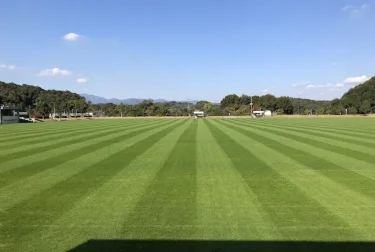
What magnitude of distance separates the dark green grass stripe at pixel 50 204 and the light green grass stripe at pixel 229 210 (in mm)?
2755

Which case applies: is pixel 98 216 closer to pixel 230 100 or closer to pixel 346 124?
pixel 346 124

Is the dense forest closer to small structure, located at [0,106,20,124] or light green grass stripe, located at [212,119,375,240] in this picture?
small structure, located at [0,106,20,124]

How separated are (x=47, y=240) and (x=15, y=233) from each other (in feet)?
2.36

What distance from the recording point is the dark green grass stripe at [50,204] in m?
6.34

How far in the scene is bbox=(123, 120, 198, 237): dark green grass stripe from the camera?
621cm

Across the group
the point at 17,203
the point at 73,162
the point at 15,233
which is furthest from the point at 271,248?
the point at 73,162

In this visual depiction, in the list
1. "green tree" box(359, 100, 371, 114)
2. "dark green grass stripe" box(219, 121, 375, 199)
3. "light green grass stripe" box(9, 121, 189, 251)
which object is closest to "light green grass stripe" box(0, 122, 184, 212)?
"light green grass stripe" box(9, 121, 189, 251)

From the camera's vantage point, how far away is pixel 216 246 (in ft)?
18.0

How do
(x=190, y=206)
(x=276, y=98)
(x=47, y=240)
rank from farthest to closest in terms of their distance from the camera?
(x=276, y=98)
(x=190, y=206)
(x=47, y=240)

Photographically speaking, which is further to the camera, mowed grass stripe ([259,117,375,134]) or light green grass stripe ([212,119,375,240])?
mowed grass stripe ([259,117,375,134])

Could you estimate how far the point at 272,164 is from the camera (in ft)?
42.4

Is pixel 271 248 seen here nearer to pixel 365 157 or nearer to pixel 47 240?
pixel 47 240

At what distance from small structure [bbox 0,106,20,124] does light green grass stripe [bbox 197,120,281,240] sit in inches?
2674

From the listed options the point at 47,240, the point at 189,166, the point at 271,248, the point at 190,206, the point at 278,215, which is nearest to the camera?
the point at 271,248
